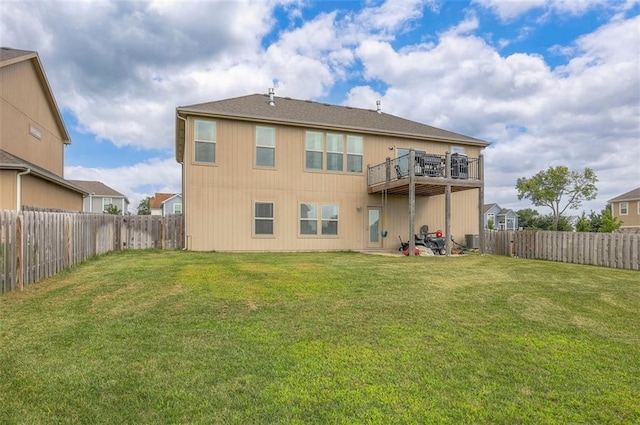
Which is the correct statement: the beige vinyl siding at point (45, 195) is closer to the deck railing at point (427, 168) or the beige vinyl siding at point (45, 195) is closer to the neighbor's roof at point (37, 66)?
the neighbor's roof at point (37, 66)

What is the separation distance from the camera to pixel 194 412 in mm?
2271

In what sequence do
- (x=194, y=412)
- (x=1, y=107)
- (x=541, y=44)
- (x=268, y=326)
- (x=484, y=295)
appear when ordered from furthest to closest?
(x=541, y=44)
(x=1, y=107)
(x=484, y=295)
(x=268, y=326)
(x=194, y=412)

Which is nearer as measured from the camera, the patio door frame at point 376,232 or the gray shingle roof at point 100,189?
the patio door frame at point 376,232

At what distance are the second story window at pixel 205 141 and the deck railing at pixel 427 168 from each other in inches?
252

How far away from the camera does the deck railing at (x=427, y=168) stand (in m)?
13.1

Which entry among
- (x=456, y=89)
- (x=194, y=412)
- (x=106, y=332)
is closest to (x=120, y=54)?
(x=106, y=332)

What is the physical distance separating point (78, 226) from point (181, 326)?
20.9ft

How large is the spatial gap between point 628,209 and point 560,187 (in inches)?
231

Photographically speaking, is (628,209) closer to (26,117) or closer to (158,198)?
(26,117)

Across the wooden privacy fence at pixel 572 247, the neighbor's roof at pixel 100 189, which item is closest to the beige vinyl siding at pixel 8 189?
the wooden privacy fence at pixel 572 247

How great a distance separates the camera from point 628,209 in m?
32.8

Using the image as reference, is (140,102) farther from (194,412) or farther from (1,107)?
(194,412)

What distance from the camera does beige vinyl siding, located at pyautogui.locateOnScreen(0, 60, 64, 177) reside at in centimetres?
1228

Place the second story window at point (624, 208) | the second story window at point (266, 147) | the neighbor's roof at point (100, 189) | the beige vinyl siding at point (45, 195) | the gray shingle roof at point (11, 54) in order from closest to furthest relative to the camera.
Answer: the beige vinyl siding at point (45, 195) < the gray shingle roof at point (11, 54) < the second story window at point (266, 147) < the second story window at point (624, 208) < the neighbor's roof at point (100, 189)
